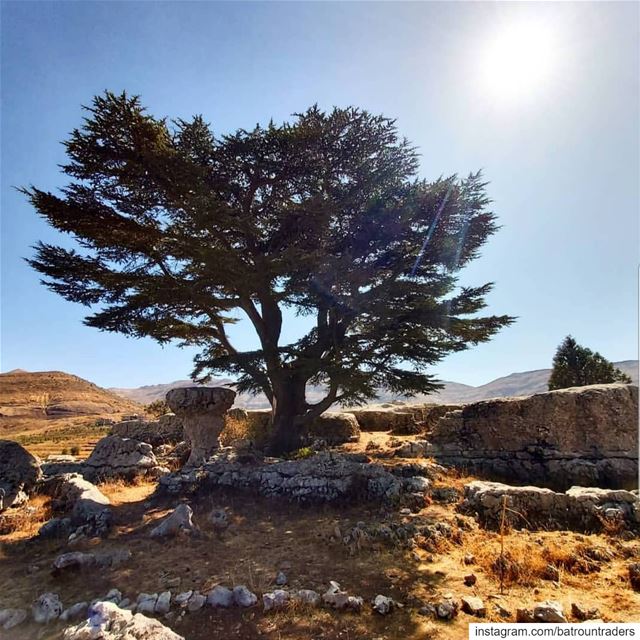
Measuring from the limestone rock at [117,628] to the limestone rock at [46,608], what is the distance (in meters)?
0.94

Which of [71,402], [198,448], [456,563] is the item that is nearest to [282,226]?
[198,448]

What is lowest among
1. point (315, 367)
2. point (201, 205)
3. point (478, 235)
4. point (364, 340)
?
point (315, 367)

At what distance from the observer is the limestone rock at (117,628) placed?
335 centimetres

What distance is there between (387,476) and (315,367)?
3.70m

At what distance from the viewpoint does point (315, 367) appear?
11.1 meters

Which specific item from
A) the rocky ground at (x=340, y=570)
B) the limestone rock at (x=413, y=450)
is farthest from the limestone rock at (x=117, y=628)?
the limestone rock at (x=413, y=450)

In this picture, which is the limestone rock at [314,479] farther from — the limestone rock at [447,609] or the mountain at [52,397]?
the mountain at [52,397]

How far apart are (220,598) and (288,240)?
9204 mm

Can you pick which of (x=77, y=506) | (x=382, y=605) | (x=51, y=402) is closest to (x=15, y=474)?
(x=77, y=506)

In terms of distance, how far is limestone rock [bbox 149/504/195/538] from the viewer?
6.64 m

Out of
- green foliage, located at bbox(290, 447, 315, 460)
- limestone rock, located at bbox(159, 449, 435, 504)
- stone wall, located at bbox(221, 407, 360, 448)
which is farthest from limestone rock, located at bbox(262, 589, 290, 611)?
stone wall, located at bbox(221, 407, 360, 448)

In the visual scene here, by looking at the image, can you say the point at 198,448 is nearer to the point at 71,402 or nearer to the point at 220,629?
the point at 220,629

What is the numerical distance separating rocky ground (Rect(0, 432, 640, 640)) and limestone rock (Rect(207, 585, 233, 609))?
0.12 metres

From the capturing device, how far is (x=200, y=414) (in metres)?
12.6
